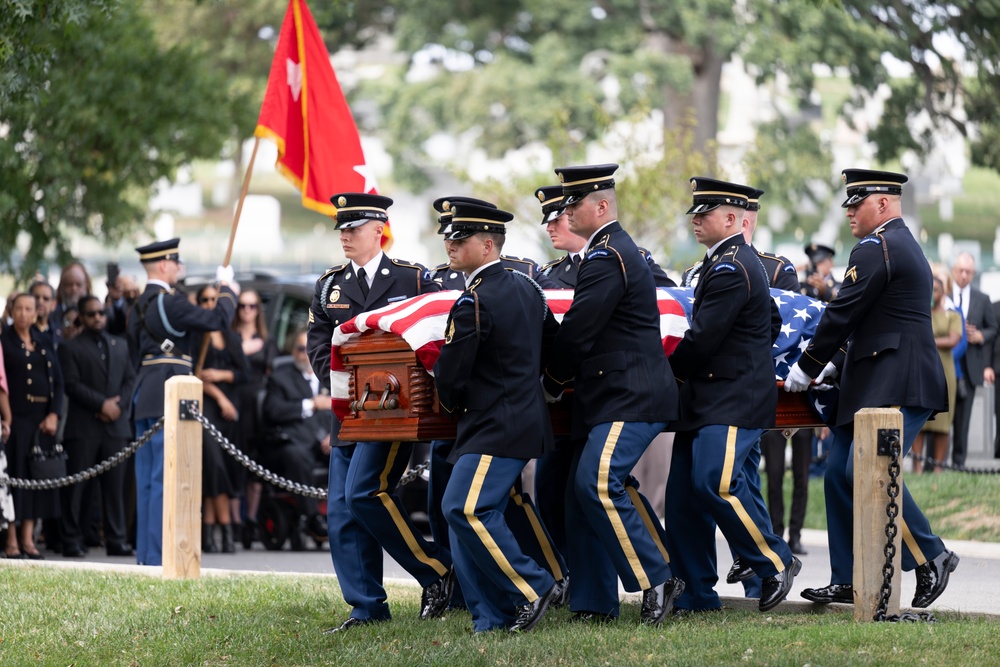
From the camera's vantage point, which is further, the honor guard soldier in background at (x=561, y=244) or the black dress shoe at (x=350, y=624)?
the honor guard soldier in background at (x=561, y=244)

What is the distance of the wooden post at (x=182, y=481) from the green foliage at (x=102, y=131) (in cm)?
710

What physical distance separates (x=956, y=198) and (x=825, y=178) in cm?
3074

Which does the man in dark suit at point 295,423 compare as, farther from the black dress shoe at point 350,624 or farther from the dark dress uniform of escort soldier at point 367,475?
the black dress shoe at point 350,624

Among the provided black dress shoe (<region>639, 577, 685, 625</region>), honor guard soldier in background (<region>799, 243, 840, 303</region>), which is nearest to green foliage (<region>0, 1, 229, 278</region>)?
honor guard soldier in background (<region>799, 243, 840, 303</region>)

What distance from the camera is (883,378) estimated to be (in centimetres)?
834

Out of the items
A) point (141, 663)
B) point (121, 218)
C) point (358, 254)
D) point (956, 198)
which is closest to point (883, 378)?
point (358, 254)

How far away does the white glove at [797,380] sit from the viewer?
8.57 metres

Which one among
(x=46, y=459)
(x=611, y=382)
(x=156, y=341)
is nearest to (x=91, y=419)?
(x=46, y=459)

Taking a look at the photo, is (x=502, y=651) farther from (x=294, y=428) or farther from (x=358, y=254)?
(x=294, y=428)

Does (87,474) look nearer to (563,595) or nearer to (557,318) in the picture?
(563,595)

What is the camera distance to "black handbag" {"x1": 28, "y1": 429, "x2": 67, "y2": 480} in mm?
13406

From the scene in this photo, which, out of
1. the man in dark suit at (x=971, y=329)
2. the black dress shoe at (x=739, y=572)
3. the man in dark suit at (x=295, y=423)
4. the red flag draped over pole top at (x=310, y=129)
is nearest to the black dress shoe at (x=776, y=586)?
the black dress shoe at (x=739, y=572)

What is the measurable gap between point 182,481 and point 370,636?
3.02 meters

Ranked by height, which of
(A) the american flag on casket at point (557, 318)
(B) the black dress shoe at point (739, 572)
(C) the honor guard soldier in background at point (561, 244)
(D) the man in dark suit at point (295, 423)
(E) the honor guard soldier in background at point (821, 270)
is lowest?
(B) the black dress shoe at point (739, 572)
